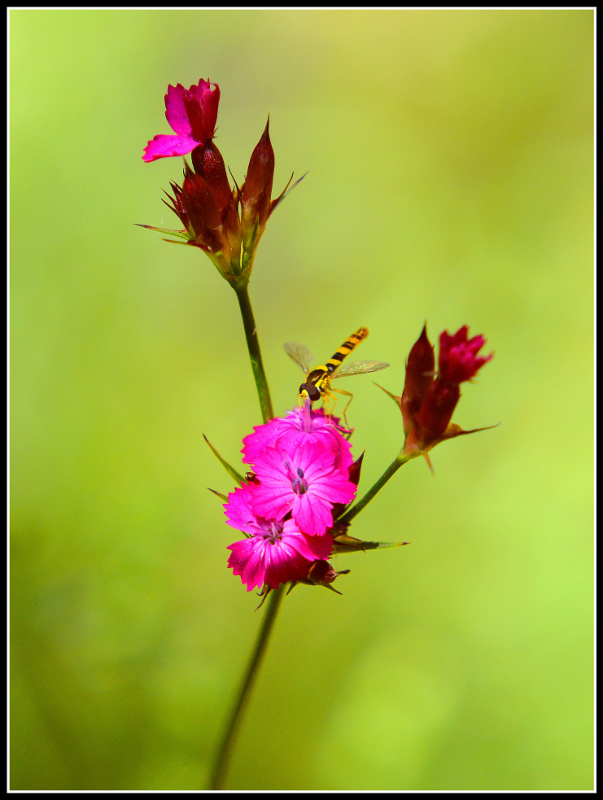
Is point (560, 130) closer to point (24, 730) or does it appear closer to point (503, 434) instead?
point (503, 434)

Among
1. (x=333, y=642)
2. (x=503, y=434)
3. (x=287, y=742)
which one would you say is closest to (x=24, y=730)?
(x=287, y=742)

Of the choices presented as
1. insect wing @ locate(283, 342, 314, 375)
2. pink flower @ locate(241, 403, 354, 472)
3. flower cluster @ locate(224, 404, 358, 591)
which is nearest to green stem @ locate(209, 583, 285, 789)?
flower cluster @ locate(224, 404, 358, 591)

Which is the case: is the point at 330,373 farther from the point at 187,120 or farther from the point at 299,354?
the point at 187,120

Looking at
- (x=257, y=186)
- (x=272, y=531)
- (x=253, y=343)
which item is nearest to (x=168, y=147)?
(x=257, y=186)

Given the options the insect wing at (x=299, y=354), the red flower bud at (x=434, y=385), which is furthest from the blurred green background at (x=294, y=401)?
the red flower bud at (x=434, y=385)

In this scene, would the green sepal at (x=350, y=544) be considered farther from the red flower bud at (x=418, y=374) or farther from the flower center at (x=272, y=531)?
the red flower bud at (x=418, y=374)

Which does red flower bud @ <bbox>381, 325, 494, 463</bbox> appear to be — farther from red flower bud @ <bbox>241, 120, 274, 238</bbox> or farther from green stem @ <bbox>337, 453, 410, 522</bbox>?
red flower bud @ <bbox>241, 120, 274, 238</bbox>
